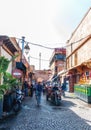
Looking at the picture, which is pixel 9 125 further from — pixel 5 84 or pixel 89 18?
pixel 89 18

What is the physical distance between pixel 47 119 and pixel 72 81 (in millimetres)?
24850

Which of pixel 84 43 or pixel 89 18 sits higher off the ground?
pixel 89 18

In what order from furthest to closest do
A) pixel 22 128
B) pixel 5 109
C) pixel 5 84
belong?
pixel 5 109 → pixel 5 84 → pixel 22 128

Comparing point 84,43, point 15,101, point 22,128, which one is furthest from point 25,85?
point 22,128

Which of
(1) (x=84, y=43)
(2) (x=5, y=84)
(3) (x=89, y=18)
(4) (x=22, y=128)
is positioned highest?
(3) (x=89, y=18)

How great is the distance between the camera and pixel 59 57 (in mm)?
63438

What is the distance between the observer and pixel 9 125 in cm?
1058

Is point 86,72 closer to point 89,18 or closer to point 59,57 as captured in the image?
point 89,18

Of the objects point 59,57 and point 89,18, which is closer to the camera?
point 89,18

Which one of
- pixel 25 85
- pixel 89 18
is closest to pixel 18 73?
pixel 25 85

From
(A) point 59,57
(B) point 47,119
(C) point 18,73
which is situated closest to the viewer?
(B) point 47,119

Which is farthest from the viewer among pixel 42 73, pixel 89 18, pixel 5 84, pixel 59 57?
pixel 42 73

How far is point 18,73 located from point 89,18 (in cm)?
987

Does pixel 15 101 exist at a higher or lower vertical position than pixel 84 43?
lower
